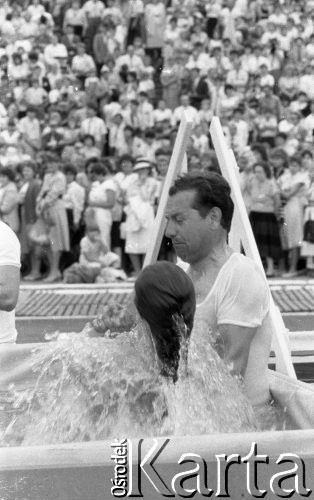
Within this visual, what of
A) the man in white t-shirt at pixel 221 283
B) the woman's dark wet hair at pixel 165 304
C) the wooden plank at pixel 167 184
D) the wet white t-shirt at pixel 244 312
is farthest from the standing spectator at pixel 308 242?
the woman's dark wet hair at pixel 165 304

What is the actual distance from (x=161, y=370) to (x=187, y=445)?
477 millimetres

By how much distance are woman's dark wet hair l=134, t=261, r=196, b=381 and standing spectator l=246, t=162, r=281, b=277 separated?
1102 centimetres

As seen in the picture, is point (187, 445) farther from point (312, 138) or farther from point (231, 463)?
point (312, 138)

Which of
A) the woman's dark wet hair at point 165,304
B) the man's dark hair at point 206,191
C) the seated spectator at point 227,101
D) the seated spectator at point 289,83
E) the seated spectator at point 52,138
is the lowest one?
the seated spectator at point 52,138

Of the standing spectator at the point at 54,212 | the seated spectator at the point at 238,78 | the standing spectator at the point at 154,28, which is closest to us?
the standing spectator at the point at 54,212

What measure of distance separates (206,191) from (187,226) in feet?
0.44

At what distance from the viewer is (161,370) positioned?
3.04 metres

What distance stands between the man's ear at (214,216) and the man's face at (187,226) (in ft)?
0.07

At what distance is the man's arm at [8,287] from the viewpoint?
4.68 meters

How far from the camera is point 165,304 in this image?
2.95m

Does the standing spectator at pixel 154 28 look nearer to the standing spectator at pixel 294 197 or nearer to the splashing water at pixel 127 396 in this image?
the standing spectator at pixel 294 197

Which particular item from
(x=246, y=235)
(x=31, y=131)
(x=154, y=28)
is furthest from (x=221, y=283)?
(x=154, y=28)

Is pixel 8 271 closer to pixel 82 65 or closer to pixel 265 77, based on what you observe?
pixel 265 77

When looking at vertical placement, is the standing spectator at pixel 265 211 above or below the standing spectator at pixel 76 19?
below
